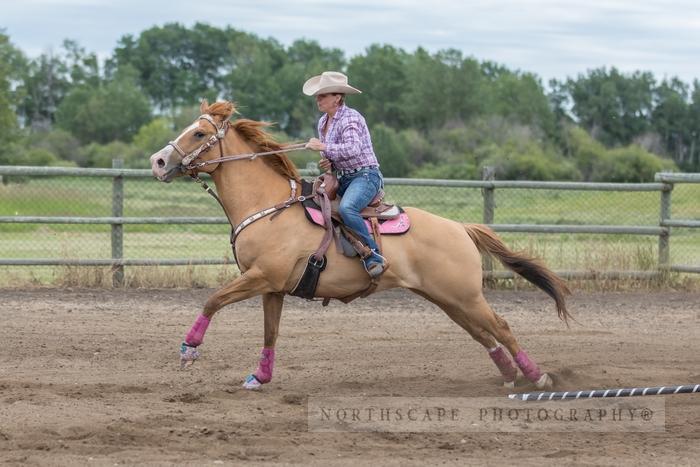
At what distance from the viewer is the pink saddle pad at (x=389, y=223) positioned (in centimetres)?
819

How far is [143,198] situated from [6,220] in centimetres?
1491

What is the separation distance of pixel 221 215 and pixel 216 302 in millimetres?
12516

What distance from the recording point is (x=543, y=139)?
5191 centimetres

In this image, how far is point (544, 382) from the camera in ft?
27.8

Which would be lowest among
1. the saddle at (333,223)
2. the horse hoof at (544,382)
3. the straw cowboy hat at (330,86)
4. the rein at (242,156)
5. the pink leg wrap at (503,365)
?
the horse hoof at (544,382)

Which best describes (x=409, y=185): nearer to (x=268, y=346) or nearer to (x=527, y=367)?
(x=527, y=367)

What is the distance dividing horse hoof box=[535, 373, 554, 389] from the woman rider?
1627mm

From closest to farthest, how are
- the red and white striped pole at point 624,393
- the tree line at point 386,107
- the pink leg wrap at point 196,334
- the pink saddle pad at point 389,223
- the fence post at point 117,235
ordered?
the red and white striped pole at point 624,393, the pink leg wrap at point 196,334, the pink saddle pad at point 389,223, the fence post at point 117,235, the tree line at point 386,107

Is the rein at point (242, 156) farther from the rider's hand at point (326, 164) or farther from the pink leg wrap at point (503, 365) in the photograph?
the pink leg wrap at point (503, 365)

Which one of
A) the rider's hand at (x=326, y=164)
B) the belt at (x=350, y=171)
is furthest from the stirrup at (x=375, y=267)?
the rider's hand at (x=326, y=164)

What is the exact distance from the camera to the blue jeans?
8.09 metres

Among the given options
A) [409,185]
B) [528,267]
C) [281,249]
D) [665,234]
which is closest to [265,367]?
[281,249]

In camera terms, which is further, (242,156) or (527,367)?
(527,367)

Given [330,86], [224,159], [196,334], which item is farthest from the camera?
[224,159]
